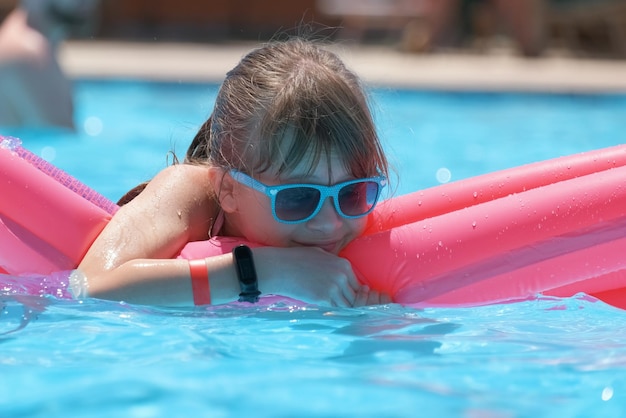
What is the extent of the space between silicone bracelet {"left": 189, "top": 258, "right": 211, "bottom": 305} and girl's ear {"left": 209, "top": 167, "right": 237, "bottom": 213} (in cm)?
23

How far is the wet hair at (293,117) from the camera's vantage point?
2.44 m

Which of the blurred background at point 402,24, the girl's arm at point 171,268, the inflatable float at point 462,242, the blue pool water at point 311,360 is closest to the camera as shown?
the blue pool water at point 311,360

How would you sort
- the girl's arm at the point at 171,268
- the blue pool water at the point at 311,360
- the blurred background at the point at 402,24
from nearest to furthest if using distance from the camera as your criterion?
1. the blue pool water at the point at 311,360
2. the girl's arm at the point at 171,268
3. the blurred background at the point at 402,24

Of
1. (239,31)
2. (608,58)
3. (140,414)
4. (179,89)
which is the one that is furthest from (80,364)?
(239,31)

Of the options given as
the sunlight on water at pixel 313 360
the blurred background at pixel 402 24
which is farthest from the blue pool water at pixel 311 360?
the blurred background at pixel 402 24

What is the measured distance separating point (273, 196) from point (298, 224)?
0.10 m

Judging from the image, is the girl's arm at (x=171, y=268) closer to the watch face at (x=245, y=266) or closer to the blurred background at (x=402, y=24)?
the watch face at (x=245, y=266)

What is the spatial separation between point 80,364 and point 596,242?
1.33 metres

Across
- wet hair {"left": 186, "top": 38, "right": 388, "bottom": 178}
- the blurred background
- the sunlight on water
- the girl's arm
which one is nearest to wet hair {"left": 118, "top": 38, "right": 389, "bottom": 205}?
wet hair {"left": 186, "top": 38, "right": 388, "bottom": 178}

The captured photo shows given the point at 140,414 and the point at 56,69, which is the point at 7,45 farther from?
the point at 140,414

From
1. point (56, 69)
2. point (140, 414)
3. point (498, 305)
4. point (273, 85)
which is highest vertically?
point (56, 69)

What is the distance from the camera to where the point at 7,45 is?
601 cm

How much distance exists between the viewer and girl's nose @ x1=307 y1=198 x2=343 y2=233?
8.02 feet

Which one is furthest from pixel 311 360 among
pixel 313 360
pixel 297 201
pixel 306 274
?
pixel 297 201
